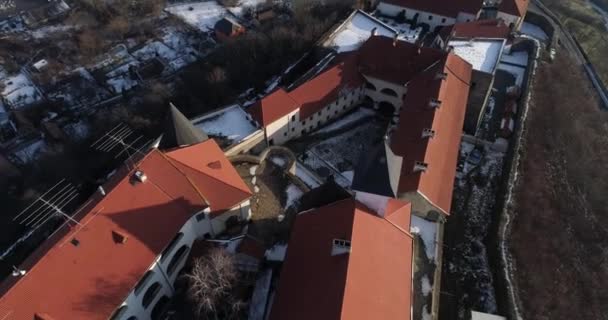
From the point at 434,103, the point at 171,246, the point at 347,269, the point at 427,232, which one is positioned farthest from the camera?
the point at 434,103

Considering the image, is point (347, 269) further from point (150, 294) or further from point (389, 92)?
point (389, 92)

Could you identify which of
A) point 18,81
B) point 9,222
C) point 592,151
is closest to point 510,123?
point 592,151

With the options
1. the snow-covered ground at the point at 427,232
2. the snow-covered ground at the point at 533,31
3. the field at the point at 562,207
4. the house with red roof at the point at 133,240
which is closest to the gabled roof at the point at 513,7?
the snow-covered ground at the point at 533,31

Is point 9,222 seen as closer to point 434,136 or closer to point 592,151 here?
point 434,136

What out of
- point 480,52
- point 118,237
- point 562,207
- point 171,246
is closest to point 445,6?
point 480,52

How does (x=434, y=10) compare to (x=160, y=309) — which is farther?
(x=434, y=10)

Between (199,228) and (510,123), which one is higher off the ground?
(510,123)
